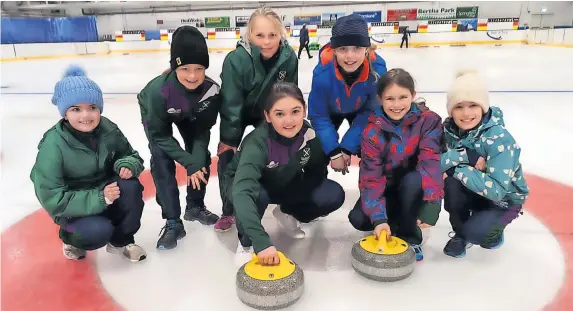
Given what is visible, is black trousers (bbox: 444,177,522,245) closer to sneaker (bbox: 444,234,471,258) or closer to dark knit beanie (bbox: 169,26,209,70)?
sneaker (bbox: 444,234,471,258)

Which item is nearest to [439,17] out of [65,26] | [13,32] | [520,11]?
[520,11]

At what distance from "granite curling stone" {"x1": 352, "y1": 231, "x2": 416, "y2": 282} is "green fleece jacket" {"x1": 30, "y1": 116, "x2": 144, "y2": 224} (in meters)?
0.99

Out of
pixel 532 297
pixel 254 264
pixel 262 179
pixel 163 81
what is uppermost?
pixel 163 81

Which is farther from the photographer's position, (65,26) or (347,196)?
(65,26)

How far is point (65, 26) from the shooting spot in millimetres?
15734

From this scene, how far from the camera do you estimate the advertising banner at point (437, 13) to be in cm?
1916

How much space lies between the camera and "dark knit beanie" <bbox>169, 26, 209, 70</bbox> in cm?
191

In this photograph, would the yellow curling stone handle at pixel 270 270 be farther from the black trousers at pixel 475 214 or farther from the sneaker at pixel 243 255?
the black trousers at pixel 475 214

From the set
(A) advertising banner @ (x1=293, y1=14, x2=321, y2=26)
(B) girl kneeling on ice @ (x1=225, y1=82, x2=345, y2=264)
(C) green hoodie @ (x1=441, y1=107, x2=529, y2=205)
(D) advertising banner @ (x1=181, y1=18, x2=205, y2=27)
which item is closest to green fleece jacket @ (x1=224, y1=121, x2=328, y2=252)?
(B) girl kneeling on ice @ (x1=225, y1=82, x2=345, y2=264)

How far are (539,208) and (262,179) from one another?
1.53 m

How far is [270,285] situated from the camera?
154cm

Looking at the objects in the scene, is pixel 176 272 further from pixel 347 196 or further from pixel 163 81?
pixel 347 196

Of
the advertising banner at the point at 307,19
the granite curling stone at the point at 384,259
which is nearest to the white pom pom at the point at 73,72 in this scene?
the granite curling stone at the point at 384,259

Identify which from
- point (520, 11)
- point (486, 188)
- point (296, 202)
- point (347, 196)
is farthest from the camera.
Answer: point (520, 11)
